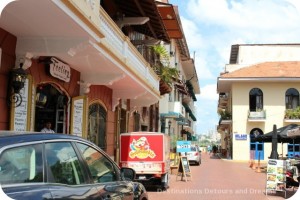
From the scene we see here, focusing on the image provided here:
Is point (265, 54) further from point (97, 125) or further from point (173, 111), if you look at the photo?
point (97, 125)

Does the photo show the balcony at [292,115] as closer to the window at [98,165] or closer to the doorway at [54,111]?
the doorway at [54,111]

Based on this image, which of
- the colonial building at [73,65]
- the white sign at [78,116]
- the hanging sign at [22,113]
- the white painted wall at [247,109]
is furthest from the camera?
the white painted wall at [247,109]

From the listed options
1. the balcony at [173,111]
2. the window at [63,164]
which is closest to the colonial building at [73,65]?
the window at [63,164]

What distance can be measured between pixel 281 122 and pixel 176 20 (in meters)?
23.8

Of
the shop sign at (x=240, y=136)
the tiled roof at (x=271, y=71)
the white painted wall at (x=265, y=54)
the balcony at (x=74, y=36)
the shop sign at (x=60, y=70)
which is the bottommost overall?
the shop sign at (x=240, y=136)

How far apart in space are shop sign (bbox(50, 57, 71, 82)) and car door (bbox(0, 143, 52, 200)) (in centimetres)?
700

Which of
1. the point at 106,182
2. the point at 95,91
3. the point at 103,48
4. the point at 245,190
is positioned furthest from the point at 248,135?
the point at 106,182

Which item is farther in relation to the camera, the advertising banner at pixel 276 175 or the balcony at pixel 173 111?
the balcony at pixel 173 111

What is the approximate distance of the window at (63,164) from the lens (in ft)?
12.6

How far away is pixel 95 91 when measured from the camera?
14.8m

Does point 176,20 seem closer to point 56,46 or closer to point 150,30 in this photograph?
point 150,30

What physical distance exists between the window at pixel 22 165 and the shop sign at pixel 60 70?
6.99m

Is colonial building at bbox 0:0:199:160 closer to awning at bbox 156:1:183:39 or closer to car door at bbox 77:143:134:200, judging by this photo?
awning at bbox 156:1:183:39

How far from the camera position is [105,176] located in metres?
5.09
